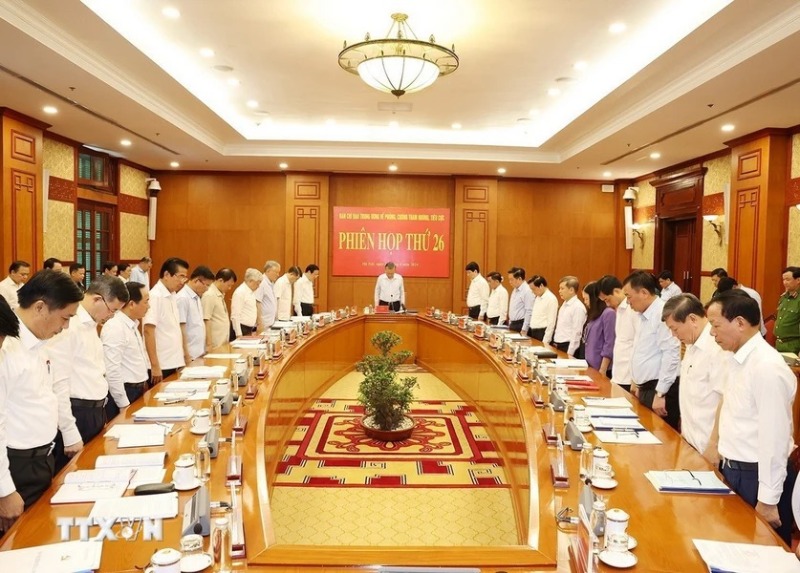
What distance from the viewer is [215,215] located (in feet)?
36.1

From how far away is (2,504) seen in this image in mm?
1941

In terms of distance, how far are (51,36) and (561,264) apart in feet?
29.7

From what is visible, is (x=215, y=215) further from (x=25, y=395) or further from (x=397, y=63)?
(x=25, y=395)

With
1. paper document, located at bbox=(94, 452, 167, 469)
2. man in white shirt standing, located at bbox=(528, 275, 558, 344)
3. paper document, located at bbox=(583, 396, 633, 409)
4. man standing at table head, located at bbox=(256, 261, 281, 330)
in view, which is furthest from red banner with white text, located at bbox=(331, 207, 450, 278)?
paper document, located at bbox=(94, 452, 167, 469)

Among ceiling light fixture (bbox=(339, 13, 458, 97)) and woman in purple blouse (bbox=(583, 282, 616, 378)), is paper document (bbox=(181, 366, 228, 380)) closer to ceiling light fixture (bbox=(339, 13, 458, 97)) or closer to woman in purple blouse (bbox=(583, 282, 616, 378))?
ceiling light fixture (bbox=(339, 13, 458, 97))

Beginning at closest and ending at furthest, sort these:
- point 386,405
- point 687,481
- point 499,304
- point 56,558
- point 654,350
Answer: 1. point 56,558
2. point 687,481
3. point 654,350
4. point 386,405
5. point 499,304

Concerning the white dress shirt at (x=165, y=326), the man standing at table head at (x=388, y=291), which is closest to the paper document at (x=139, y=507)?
the white dress shirt at (x=165, y=326)

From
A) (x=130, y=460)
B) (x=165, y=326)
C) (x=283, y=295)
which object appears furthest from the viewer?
(x=283, y=295)

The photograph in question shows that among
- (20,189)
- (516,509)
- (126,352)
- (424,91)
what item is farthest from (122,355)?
(424,91)

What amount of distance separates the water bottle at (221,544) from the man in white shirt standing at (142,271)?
344 inches

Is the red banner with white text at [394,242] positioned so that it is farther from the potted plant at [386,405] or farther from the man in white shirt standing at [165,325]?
the man in white shirt standing at [165,325]

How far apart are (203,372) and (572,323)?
11.7ft

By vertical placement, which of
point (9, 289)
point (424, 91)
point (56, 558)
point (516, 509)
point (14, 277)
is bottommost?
point (516, 509)

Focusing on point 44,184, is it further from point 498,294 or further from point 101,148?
point 498,294
